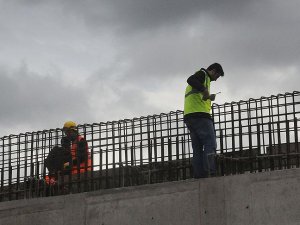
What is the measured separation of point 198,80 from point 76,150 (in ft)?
9.31

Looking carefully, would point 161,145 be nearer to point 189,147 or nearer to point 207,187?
point 189,147

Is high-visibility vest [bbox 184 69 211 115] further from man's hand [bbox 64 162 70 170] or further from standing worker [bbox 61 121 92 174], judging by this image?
man's hand [bbox 64 162 70 170]

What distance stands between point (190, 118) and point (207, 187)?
1.46 metres

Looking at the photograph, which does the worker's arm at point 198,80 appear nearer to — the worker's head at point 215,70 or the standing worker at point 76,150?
the worker's head at point 215,70

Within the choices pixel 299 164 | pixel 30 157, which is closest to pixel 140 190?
pixel 299 164

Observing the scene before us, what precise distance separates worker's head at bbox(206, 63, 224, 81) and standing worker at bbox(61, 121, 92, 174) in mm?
2610

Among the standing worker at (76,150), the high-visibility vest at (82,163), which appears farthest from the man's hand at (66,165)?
the high-visibility vest at (82,163)

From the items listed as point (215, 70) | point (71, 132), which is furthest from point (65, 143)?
point (215, 70)

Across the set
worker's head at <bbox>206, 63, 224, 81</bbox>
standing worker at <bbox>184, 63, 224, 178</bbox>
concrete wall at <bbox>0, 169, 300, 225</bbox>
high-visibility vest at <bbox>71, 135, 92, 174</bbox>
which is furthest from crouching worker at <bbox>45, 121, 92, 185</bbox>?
worker's head at <bbox>206, 63, 224, 81</bbox>

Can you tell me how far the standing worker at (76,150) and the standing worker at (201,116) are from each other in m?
2.10

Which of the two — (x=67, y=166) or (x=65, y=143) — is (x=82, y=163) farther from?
(x=65, y=143)

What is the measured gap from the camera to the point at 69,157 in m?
15.9

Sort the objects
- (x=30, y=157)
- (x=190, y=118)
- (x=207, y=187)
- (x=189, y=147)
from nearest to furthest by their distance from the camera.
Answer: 1. (x=207, y=187)
2. (x=190, y=118)
3. (x=189, y=147)
4. (x=30, y=157)

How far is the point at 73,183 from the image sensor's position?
49.7 feet
